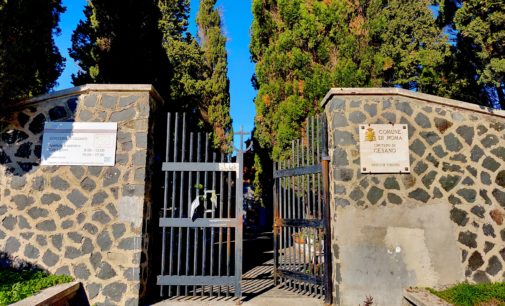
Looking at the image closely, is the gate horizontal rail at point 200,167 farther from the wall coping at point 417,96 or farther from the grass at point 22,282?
the grass at point 22,282

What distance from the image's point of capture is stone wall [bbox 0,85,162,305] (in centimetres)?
518

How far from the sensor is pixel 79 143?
5469 millimetres

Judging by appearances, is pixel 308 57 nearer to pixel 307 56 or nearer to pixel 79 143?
pixel 307 56

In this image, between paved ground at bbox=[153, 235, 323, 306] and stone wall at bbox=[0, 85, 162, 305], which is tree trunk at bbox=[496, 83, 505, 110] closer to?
paved ground at bbox=[153, 235, 323, 306]

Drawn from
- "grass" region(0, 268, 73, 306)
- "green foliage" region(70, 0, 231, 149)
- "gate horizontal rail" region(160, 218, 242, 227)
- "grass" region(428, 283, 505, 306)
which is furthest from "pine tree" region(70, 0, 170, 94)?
"grass" region(428, 283, 505, 306)

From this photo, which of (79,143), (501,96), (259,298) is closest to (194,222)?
(259,298)

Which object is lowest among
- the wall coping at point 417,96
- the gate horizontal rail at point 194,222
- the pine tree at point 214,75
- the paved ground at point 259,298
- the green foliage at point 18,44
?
the paved ground at point 259,298

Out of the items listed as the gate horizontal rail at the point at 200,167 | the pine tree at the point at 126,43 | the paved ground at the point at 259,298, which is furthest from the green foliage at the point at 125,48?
the paved ground at the point at 259,298

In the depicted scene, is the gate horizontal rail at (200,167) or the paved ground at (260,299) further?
the gate horizontal rail at (200,167)

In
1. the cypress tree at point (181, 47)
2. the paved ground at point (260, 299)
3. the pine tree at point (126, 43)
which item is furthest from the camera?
the cypress tree at point (181, 47)

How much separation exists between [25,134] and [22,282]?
216 cm

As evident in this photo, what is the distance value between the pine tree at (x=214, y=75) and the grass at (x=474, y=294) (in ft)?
39.8

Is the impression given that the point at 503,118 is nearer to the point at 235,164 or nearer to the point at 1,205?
the point at 235,164

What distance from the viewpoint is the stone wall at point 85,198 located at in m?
5.18
